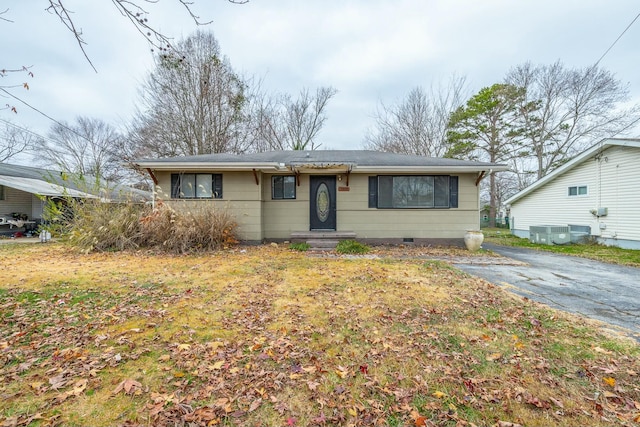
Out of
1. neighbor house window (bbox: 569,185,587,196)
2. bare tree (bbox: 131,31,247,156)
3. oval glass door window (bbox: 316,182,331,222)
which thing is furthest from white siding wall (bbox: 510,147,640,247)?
bare tree (bbox: 131,31,247,156)

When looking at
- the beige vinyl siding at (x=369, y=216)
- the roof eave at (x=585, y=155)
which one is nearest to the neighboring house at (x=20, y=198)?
the beige vinyl siding at (x=369, y=216)

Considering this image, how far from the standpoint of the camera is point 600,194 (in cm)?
1011

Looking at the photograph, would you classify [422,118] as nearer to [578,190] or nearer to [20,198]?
[578,190]

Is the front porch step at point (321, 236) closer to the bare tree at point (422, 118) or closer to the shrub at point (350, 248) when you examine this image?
the shrub at point (350, 248)

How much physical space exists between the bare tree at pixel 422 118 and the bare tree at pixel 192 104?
11.0 m

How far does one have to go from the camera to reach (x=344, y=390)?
1956 millimetres

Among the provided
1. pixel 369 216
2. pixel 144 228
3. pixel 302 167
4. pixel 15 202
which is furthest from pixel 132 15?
pixel 15 202

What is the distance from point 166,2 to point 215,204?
6125 millimetres

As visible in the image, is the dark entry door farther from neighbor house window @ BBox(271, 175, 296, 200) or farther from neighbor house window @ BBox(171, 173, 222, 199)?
neighbor house window @ BBox(171, 173, 222, 199)

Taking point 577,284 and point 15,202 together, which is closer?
point 577,284

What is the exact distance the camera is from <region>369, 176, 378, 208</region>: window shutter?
8.64 meters

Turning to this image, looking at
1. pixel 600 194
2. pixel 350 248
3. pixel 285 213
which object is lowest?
pixel 350 248

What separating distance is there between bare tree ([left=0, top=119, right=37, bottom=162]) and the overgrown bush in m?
18.2

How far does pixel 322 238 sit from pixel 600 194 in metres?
10.9
